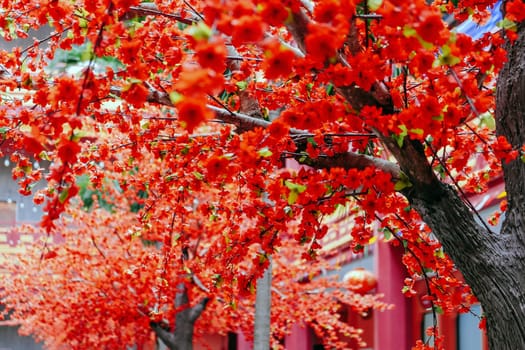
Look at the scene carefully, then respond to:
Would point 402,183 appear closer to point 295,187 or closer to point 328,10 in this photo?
point 295,187

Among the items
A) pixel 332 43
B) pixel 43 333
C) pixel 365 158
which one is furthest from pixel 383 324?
pixel 43 333

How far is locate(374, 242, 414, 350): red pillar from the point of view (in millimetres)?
15711

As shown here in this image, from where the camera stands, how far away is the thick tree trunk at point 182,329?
52.1 ft

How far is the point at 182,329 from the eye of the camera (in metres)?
16.0

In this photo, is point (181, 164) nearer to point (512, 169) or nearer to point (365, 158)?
point (365, 158)

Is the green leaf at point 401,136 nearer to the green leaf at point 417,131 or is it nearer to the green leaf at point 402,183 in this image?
the green leaf at point 417,131

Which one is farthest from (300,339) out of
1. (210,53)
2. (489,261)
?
(210,53)

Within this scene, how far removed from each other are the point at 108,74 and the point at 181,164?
6.95 feet

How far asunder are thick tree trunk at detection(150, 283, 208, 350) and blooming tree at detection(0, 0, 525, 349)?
8.41 metres

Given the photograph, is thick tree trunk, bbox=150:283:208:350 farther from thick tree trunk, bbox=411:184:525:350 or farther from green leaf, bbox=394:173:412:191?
thick tree trunk, bbox=411:184:525:350

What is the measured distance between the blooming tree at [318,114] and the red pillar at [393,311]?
865 centimetres

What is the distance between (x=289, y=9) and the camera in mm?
3980

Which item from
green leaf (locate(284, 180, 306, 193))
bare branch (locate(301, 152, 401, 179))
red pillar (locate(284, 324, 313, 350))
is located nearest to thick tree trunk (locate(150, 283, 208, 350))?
red pillar (locate(284, 324, 313, 350))

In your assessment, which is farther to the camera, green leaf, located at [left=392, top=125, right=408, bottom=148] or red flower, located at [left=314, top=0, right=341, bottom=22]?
green leaf, located at [left=392, top=125, right=408, bottom=148]
